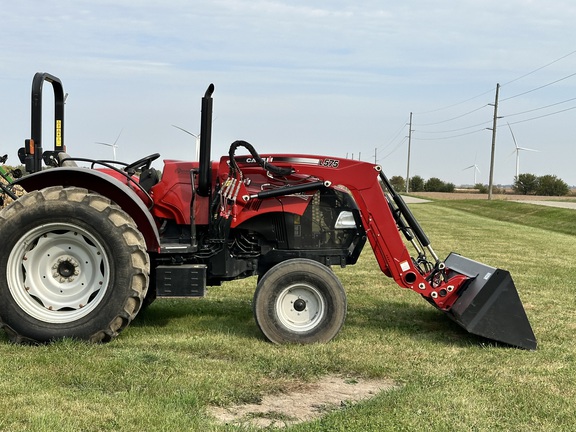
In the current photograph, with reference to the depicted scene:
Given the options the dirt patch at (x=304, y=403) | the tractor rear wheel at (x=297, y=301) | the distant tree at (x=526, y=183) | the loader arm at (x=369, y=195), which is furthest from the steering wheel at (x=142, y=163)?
the distant tree at (x=526, y=183)

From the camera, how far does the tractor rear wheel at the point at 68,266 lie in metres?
5.61

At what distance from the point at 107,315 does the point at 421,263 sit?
306cm

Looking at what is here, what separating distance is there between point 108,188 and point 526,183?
6766cm

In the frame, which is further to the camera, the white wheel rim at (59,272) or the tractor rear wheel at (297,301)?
the tractor rear wheel at (297,301)

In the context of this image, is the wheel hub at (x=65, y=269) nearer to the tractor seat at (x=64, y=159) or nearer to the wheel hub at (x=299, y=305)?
the tractor seat at (x=64, y=159)

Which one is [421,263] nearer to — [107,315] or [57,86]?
[107,315]

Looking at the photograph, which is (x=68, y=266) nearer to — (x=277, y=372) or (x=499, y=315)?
(x=277, y=372)

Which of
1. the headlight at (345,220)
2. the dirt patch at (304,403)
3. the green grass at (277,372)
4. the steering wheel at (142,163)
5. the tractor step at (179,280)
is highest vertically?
the steering wheel at (142,163)

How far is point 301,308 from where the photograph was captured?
6078 millimetres

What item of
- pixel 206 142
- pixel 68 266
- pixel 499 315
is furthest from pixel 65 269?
pixel 499 315

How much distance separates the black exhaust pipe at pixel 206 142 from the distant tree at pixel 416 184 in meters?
87.0

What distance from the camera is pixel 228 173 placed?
6.30m

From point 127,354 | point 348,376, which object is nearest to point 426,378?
point 348,376

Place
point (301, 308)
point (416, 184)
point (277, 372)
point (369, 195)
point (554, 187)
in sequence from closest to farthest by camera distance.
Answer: point (277, 372)
point (301, 308)
point (369, 195)
point (554, 187)
point (416, 184)
